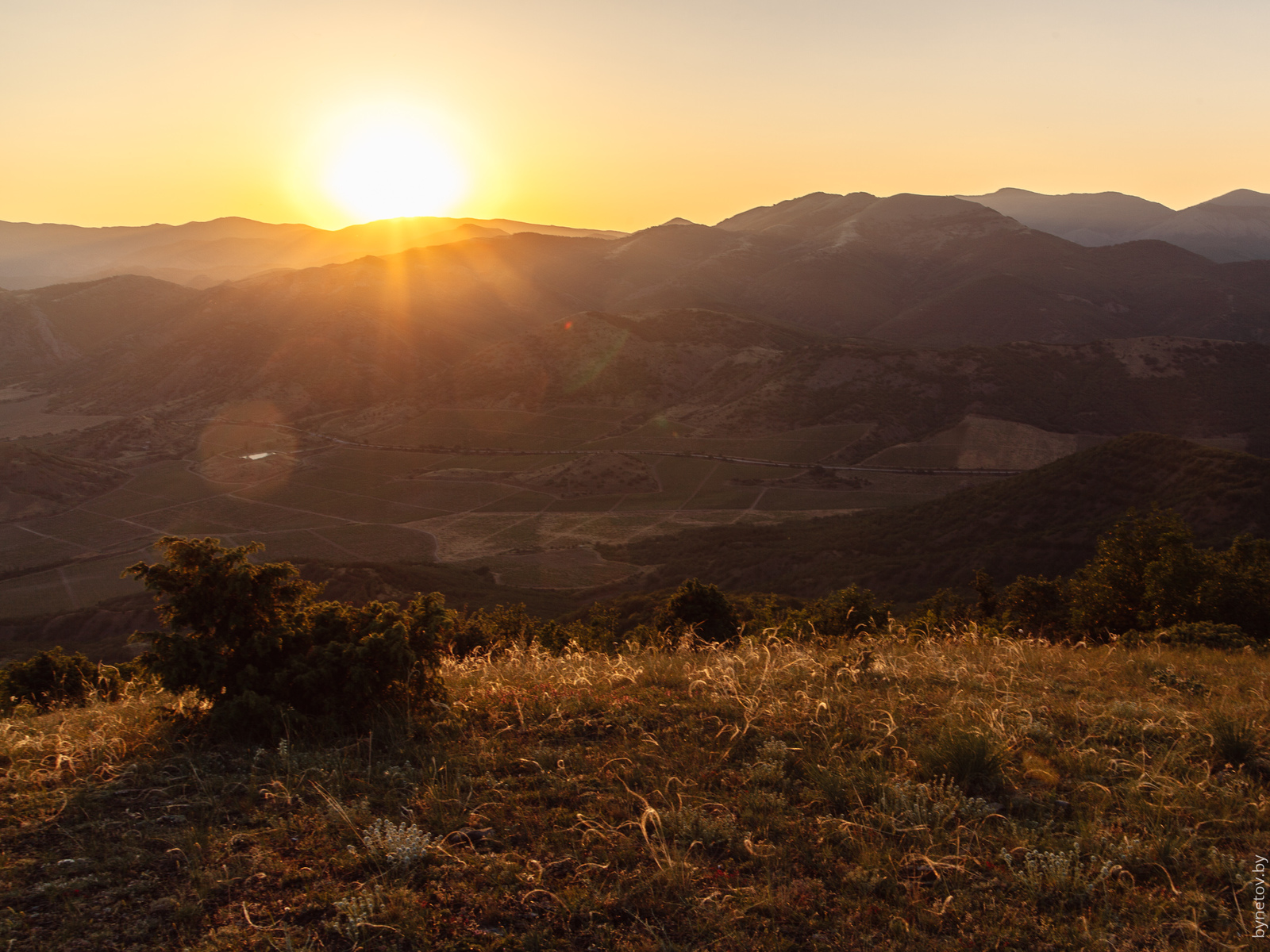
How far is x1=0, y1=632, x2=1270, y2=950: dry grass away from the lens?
3.99 m

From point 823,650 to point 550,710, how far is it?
14.6 ft

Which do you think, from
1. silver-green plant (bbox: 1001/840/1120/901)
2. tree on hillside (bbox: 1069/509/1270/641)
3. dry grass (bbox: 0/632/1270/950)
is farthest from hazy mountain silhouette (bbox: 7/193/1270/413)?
silver-green plant (bbox: 1001/840/1120/901)

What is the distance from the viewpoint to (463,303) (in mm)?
184750

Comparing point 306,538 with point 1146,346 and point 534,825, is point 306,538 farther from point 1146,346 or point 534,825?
point 1146,346

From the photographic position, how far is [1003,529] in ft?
161

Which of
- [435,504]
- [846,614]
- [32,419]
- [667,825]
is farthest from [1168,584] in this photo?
[32,419]

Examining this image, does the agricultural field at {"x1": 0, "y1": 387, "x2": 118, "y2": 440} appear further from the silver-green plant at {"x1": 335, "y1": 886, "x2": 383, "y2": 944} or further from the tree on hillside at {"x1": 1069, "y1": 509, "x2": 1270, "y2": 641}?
the silver-green plant at {"x1": 335, "y1": 886, "x2": 383, "y2": 944}

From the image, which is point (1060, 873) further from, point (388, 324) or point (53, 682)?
point (388, 324)

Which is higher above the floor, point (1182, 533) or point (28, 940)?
point (28, 940)

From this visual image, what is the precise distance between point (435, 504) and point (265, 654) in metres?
75.8

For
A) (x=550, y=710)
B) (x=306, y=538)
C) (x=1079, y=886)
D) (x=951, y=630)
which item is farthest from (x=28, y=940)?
(x=306, y=538)

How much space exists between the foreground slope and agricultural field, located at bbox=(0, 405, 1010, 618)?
366 inches

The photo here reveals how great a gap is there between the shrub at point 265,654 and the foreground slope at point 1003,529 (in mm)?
38923

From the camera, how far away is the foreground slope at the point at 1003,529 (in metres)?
41.5
